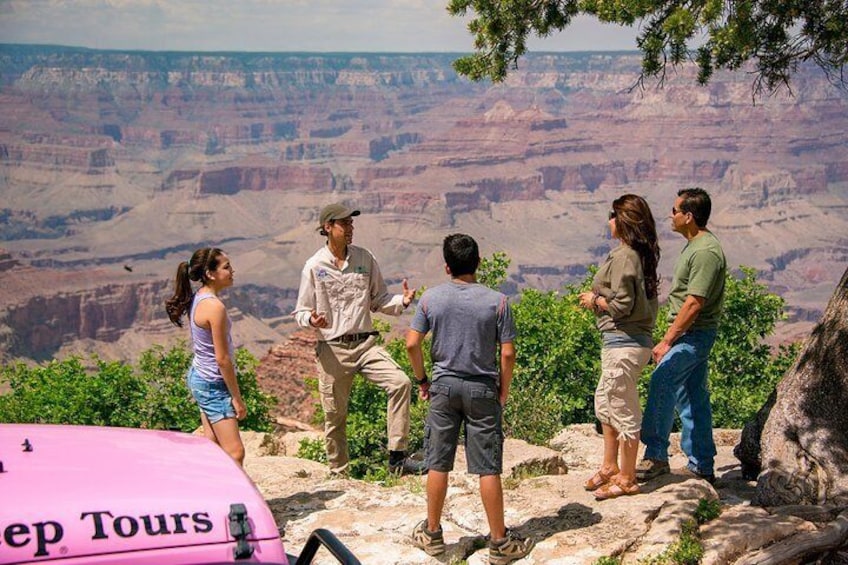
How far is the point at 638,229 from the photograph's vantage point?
7.02m

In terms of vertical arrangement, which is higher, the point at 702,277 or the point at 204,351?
the point at 702,277

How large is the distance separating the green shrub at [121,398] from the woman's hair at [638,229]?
1121 centimetres

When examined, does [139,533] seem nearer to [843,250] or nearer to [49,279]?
[49,279]

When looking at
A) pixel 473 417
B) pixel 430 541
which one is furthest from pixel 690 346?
pixel 430 541

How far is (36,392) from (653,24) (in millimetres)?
14460

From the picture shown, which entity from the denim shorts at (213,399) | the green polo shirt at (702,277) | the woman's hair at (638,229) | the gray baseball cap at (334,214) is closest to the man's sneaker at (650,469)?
the green polo shirt at (702,277)

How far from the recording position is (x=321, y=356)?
829 cm

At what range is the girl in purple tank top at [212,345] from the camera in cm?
681

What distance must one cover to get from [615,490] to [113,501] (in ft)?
15.1

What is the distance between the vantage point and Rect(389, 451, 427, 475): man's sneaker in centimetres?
833

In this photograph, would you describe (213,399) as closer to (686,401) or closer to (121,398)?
(686,401)

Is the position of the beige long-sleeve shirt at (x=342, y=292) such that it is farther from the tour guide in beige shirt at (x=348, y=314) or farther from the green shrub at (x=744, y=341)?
the green shrub at (x=744, y=341)

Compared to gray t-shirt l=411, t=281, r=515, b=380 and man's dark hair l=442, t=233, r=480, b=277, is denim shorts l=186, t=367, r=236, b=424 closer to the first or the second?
gray t-shirt l=411, t=281, r=515, b=380

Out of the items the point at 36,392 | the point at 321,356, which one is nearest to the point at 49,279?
the point at 36,392
